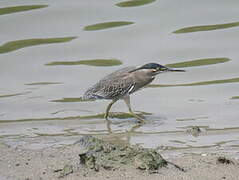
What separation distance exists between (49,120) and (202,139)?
218 centimetres

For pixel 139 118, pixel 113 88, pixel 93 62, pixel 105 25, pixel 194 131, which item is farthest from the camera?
pixel 105 25

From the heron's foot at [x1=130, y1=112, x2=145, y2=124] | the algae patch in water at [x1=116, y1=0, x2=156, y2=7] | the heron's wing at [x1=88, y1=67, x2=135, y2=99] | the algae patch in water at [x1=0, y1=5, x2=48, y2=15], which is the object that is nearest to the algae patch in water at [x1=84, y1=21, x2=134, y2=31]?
the algae patch in water at [x1=116, y1=0, x2=156, y2=7]

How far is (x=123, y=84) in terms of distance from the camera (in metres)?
9.16

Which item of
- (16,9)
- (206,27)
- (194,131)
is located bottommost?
(194,131)

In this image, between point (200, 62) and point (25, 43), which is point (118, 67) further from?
point (25, 43)

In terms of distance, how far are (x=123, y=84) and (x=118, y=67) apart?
4.75 feet

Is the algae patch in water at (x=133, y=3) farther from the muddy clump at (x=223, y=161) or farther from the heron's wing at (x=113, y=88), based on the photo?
the muddy clump at (x=223, y=161)

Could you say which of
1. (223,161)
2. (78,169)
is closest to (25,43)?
(78,169)

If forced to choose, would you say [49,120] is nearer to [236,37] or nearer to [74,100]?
[74,100]

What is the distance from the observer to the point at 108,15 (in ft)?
39.6

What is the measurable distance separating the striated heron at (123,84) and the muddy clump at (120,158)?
289 cm

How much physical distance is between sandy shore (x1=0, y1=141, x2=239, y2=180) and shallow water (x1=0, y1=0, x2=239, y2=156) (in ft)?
2.46

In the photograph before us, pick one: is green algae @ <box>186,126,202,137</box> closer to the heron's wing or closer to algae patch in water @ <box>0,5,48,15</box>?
the heron's wing

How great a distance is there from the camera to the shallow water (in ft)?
26.9
